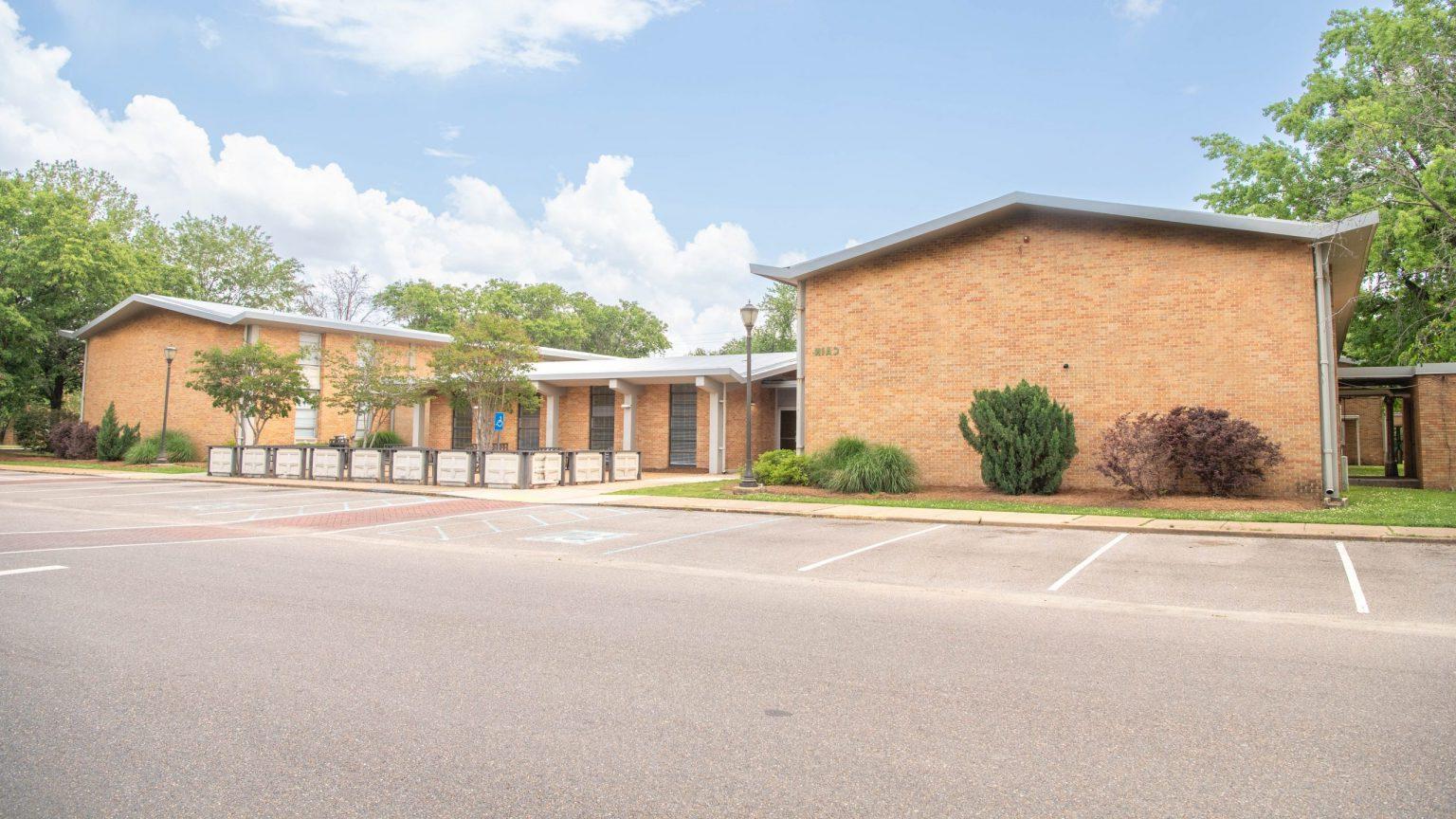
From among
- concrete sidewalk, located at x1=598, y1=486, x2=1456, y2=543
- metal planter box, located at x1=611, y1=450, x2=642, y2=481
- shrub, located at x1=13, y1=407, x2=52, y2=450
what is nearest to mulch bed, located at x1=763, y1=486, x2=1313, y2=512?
concrete sidewalk, located at x1=598, y1=486, x2=1456, y2=543

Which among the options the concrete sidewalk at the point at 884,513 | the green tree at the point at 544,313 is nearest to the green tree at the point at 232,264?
the green tree at the point at 544,313

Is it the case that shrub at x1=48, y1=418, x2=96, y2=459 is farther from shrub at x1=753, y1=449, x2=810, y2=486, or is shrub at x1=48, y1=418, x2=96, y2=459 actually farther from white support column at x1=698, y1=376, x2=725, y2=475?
shrub at x1=753, y1=449, x2=810, y2=486

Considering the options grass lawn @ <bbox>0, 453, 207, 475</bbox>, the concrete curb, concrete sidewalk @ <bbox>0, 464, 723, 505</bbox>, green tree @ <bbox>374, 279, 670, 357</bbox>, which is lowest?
the concrete curb

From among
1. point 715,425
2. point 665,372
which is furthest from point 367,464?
point 715,425

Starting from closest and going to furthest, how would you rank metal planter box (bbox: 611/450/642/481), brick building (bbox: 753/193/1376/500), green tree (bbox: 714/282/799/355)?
brick building (bbox: 753/193/1376/500) → metal planter box (bbox: 611/450/642/481) → green tree (bbox: 714/282/799/355)

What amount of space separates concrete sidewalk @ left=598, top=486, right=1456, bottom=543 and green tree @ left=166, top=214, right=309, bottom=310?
48.4 m

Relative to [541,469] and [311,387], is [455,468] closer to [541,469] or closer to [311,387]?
[541,469]

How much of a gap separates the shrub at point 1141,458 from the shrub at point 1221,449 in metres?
0.25

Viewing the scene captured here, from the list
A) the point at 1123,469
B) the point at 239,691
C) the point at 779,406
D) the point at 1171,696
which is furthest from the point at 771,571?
the point at 779,406

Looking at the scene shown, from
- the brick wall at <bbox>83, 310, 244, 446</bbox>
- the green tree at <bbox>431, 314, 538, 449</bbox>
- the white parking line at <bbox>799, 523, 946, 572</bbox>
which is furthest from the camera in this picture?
the brick wall at <bbox>83, 310, 244, 446</bbox>

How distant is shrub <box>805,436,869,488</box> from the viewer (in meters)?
19.7

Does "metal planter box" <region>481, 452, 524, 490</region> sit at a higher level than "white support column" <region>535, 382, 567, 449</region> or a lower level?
lower

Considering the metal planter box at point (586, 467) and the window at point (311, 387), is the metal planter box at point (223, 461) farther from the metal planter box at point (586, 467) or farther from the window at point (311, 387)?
the metal planter box at point (586, 467)

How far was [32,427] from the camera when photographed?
44875 mm
